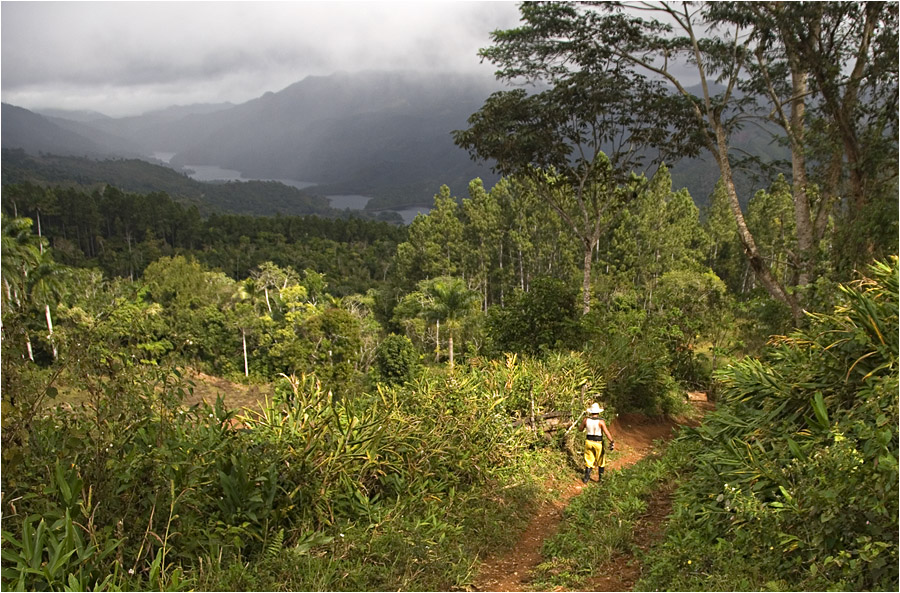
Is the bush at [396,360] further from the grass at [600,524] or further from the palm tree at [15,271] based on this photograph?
the palm tree at [15,271]

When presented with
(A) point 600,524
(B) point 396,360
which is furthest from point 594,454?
(B) point 396,360

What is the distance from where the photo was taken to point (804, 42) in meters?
8.16

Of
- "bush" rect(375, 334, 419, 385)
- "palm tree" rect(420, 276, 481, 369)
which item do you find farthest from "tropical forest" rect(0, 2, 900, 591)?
"bush" rect(375, 334, 419, 385)

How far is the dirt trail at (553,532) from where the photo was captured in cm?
344

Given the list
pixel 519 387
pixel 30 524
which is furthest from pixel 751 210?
pixel 30 524

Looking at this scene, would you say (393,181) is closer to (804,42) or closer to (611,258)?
(611,258)

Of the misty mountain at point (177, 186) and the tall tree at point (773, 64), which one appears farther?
the misty mountain at point (177, 186)

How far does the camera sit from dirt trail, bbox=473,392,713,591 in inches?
135

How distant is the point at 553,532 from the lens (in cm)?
451

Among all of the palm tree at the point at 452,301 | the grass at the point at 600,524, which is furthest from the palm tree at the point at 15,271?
the palm tree at the point at 452,301

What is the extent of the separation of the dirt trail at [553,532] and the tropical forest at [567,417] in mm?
27

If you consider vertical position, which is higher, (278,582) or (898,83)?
(898,83)

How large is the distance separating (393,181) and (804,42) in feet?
484

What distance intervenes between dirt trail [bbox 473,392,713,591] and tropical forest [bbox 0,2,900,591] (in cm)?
3
